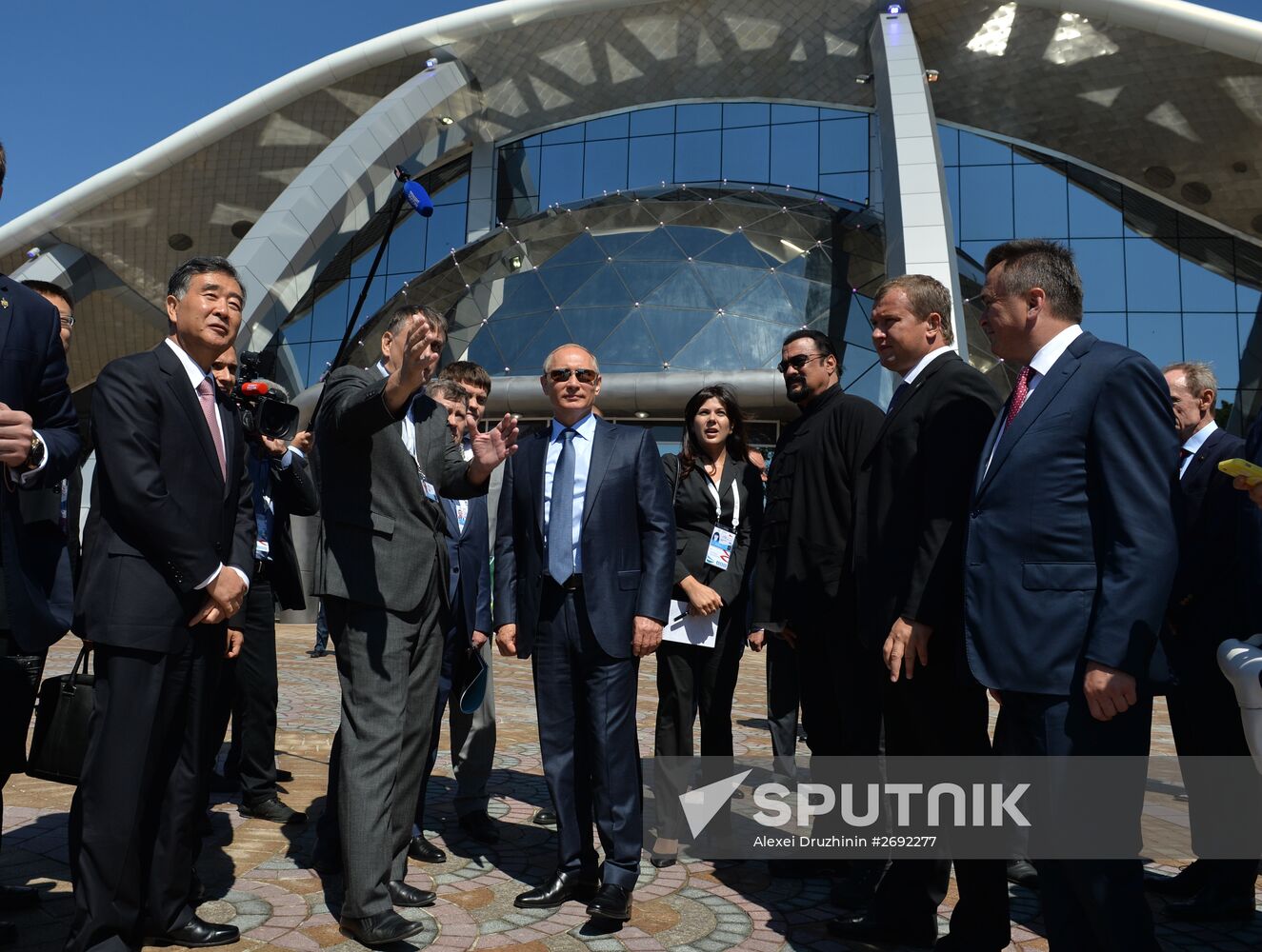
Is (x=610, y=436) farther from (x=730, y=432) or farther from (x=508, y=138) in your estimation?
(x=508, y=138)

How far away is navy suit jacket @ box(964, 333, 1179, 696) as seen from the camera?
→ 2400mm

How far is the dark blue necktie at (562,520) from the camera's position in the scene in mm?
3711

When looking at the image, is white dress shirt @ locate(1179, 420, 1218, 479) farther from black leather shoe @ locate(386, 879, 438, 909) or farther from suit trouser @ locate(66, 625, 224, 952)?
suit trouser @ locate(66, 625, 224, 952)

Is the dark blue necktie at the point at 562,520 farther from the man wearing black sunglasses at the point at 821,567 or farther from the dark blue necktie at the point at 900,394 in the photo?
the dark blue necktie at the point at 900,394

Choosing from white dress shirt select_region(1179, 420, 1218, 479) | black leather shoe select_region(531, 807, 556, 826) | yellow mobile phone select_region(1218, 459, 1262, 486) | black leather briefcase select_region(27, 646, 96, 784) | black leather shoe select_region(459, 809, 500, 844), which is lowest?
black leather shoe select_region(531, 807, 556, 826)

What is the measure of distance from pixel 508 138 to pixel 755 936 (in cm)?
2486

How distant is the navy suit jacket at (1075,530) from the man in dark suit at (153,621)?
231 centimetres

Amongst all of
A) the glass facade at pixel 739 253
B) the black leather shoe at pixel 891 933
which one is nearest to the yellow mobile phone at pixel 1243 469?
the black leather shoe at pixel 891 933

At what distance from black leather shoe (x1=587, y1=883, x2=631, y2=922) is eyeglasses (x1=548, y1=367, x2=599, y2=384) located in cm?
192

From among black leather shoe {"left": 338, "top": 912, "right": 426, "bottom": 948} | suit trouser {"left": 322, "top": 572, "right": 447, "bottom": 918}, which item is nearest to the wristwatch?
suit trouser {"left": 322, "top": 572, "right": 447, "bottom": 918}

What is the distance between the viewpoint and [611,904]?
3.26 metres

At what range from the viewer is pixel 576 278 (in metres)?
18.6

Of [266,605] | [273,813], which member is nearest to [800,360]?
[266,605]

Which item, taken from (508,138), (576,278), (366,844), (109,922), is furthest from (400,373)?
(508,138)
